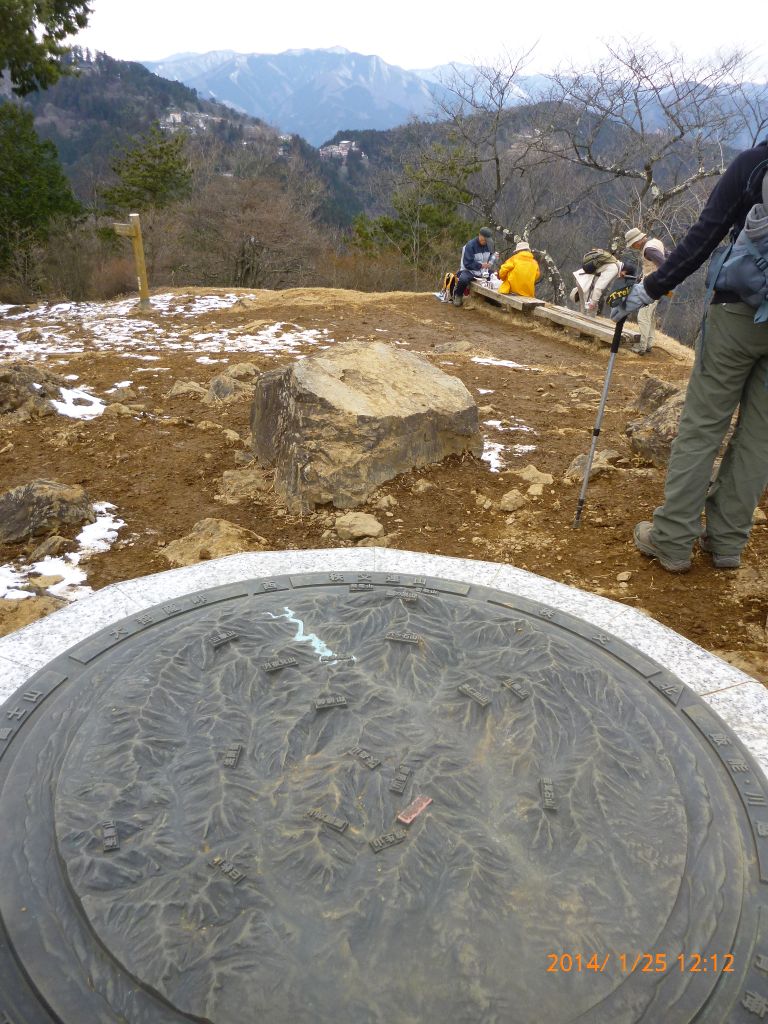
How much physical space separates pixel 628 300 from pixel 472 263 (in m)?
8.79

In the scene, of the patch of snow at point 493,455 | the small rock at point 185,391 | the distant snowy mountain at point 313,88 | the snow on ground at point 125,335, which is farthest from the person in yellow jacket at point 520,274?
the distant snowy mountain at point 313,88

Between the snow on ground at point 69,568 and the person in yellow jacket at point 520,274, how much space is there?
8.34m

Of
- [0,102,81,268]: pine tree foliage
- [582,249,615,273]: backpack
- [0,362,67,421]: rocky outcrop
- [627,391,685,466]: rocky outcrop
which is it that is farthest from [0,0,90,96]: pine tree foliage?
[627,391,685,466]: rocky outcrop

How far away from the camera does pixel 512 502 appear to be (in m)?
4.30

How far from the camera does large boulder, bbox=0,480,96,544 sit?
13.3 feet

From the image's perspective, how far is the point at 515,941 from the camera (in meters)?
1.29

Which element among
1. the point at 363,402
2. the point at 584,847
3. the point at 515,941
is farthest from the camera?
the point at 363,402

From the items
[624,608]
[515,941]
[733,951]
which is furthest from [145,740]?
[624,608]

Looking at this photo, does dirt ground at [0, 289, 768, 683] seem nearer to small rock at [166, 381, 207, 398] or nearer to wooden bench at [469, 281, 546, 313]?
small rock at [166, 381, 207, 398]

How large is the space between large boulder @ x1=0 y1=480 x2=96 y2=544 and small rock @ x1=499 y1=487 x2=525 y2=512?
2.62 m

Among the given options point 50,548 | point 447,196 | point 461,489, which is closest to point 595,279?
point 461,489

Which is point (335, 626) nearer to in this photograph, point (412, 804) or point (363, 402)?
point (412, 804)

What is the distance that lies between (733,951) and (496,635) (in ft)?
3.18

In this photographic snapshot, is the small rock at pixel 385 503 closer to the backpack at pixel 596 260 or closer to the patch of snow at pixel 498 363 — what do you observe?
the patch of snow at pixel 498 363
